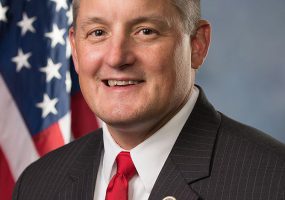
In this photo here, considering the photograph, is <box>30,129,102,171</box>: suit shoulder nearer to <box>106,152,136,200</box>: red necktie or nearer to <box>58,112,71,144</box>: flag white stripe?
<box>106,152,136,200</box>: red necktie

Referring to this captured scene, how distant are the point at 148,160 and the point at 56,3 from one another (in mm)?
1757

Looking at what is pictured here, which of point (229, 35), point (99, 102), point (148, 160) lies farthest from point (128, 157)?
point (229, 35)

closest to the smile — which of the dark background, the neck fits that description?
the neck

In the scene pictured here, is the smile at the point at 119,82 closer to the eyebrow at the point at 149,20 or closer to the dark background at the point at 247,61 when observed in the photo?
the eyebrow at the point at 149,20

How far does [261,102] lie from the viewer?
494 centimetres

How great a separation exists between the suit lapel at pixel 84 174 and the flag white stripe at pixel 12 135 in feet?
3.22

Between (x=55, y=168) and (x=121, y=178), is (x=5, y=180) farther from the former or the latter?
(x=121, y=178)

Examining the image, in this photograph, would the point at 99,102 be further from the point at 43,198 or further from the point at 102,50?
the point at 43,198

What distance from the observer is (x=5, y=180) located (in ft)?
12.5

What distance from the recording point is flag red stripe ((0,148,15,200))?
3805 mm

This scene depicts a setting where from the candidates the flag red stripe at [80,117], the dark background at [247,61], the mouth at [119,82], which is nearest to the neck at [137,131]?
the mouth at [119,82]

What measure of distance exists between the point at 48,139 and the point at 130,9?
5.70 feet

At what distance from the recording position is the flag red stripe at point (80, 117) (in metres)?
4.05

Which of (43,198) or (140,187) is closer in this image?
(140,187)
